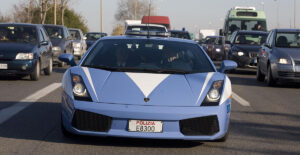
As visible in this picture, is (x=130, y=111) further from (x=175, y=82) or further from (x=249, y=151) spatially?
(x=249, y=151)

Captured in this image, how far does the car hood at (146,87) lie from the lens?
21.2 ft

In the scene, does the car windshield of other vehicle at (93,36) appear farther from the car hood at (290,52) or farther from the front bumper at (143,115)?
the front bumper at (143,115)

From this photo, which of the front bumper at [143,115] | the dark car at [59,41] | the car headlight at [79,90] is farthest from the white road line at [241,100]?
the dark car at [59,41]

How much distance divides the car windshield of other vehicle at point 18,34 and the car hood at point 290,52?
21.9 ft

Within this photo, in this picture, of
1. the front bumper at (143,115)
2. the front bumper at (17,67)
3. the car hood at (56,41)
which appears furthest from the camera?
the car hood at (56,41)

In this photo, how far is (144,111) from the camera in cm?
630

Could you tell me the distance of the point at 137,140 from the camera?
23.2ft

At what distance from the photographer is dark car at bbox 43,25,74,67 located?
2266 cm

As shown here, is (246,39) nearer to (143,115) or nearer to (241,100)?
(241,100)

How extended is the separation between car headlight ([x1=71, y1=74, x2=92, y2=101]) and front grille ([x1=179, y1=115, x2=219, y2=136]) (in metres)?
1.04

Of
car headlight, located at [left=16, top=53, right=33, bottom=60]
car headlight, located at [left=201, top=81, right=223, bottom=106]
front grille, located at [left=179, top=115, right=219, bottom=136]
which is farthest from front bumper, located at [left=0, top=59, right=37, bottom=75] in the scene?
front grille, located at [left=179, top=115, right=219, bottom=136]

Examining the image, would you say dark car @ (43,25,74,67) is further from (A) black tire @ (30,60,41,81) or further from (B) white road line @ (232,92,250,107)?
(B) white road line @ (232,92,250,107)

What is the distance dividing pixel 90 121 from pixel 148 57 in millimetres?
1544

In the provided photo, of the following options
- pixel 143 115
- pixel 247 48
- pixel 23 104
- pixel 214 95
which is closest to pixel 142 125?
pixel 143 115
